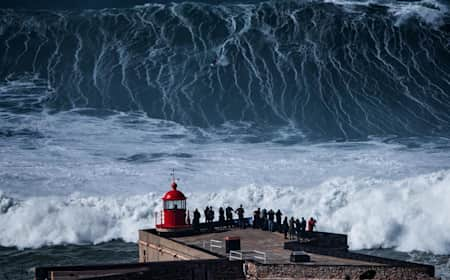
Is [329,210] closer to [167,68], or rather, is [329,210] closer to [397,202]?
[397,202]

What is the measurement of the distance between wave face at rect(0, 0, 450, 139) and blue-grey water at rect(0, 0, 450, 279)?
18 cm

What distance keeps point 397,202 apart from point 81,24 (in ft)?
158

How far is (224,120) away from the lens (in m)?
74.2

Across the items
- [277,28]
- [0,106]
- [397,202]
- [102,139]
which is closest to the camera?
[397,202]

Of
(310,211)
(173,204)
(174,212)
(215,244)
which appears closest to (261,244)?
(215,244)

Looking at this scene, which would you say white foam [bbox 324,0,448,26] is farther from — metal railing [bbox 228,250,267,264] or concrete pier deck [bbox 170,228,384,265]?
metal railing [bbox 228,250,267,264]

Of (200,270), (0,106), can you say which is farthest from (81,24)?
(200,270)

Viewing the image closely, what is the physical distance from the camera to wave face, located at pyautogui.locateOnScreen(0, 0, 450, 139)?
245 feet

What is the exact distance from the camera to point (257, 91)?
7794cm

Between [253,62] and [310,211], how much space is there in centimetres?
3101

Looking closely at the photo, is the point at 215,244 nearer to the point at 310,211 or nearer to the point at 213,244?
the point at 213,244

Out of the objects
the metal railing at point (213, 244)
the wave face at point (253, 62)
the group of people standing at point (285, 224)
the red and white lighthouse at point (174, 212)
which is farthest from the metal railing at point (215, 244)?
the wave face at point (253, 62)

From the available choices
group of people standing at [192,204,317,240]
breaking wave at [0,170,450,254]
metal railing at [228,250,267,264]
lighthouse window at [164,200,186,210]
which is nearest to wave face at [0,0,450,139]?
breaking wave at [0,170,450,254]

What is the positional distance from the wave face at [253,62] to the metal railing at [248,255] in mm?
45006
